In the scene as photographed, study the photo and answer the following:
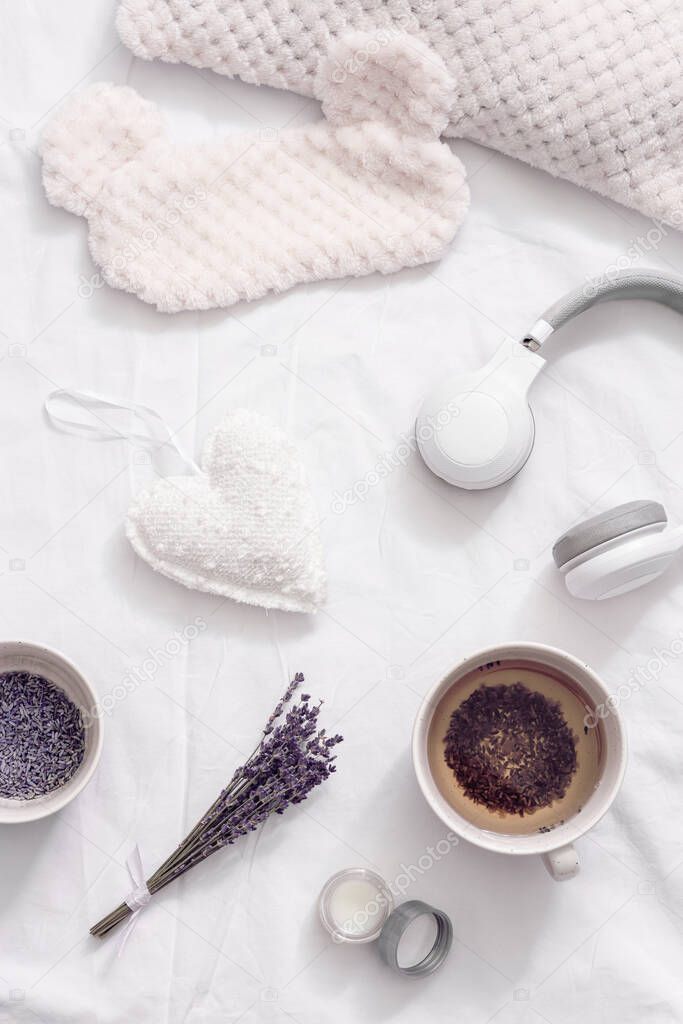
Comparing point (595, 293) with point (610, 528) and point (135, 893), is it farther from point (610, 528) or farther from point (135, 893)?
point (135, 893)

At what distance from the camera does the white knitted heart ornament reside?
2.82ft

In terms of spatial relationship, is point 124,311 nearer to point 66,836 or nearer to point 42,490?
point 42,490

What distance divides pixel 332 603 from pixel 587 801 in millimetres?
294

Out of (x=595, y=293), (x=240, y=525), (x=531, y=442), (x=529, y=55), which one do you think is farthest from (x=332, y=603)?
(x=529, y=55)

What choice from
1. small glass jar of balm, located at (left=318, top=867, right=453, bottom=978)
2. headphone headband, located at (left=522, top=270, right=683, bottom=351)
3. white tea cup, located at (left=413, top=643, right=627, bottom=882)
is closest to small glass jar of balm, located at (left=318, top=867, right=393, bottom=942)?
small glass jar of balm, located at (left=318, top=867, right=453, bottom=978)

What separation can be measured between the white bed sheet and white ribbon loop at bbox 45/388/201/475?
1 centimetres

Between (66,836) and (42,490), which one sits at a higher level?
(42,490)

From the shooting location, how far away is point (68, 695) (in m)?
0.84

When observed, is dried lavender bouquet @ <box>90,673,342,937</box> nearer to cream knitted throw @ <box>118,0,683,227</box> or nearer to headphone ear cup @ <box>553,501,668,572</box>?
headphone ear cup @ <box>553,501,668,572</box>

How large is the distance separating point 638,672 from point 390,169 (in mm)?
549

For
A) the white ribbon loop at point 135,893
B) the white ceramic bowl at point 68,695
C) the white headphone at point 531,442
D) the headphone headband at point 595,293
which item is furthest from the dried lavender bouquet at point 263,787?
the headphone headband at point 595,293

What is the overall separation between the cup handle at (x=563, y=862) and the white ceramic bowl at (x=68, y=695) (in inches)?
16.0

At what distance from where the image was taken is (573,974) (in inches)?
34.8

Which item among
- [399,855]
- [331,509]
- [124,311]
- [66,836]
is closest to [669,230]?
[331,509]
